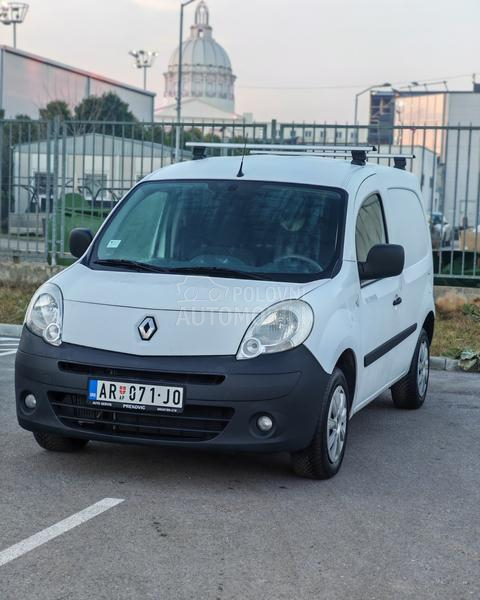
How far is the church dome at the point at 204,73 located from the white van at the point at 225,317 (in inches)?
6231

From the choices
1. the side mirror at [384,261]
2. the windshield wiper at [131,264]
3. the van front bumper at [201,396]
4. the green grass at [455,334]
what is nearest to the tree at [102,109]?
the green grass at [455,334]

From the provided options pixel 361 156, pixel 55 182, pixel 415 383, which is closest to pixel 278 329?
pixel 361 156

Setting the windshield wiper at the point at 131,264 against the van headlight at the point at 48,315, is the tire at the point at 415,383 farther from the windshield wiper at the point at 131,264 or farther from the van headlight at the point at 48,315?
the van headlight at the point at 48,315

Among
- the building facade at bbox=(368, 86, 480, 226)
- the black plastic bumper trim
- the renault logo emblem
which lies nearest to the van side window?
the black plastic bumper trim

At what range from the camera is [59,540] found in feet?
14.6

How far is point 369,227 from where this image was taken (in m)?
6.64

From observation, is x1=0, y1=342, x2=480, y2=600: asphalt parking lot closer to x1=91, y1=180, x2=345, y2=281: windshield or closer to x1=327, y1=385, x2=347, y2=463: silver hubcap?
x1=327, y1=385, x2=347, y2=463: silver hubcap

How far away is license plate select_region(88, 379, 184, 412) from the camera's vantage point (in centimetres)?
522

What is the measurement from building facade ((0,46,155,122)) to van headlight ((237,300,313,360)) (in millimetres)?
55368

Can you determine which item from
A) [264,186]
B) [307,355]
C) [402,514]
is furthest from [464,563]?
[264,186]

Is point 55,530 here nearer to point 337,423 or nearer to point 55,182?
point 337,423

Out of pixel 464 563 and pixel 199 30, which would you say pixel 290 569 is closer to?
pixel 464 563

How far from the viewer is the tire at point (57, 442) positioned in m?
5.95

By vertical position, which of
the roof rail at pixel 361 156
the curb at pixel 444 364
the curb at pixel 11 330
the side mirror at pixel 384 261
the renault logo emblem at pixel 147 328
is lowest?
the curb at pixel 11 330
